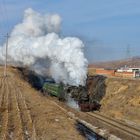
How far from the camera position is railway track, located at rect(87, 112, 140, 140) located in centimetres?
3611

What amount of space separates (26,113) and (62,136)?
12663 millimetres

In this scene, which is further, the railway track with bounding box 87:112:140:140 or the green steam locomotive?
the green steam locomotive

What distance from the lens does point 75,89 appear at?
57188 mm

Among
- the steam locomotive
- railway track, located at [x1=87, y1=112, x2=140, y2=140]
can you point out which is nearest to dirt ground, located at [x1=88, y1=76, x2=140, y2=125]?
railway track, located at [x1=87, y1=112, x2=140, y2=140]

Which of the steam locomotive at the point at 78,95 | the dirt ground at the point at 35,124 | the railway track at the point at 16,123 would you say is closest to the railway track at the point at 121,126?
the steam locomotive at the point at 78,95

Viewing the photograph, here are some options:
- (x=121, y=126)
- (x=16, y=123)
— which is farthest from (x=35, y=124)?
(x=121, y=126)

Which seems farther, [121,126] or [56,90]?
[56,90]

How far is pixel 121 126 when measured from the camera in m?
41.2

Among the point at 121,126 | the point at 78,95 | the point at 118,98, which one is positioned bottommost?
the point at 121,126

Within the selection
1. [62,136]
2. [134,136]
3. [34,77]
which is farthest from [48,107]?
[34,77]

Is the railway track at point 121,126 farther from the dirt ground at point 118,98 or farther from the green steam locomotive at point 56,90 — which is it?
the green steam locomotive at point 56,90

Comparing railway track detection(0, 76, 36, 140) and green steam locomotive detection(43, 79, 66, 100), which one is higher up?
green steam locomotive detection(43, 79, 66, 100)

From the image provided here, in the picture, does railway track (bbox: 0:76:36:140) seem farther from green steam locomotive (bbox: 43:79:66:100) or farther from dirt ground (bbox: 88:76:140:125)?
green steam locomotive (bbox: 43:79:66:100)

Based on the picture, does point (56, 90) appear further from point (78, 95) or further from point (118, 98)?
point (118, 98)
